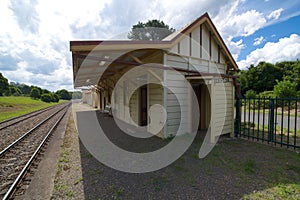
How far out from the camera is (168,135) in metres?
6.09

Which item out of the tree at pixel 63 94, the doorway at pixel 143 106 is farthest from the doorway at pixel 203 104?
the tree at pixel 63 94

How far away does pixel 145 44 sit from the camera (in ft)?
16.9

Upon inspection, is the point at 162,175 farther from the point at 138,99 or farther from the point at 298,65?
the point at 298,65

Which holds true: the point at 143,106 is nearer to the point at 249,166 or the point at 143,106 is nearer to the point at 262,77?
the point at 249,166

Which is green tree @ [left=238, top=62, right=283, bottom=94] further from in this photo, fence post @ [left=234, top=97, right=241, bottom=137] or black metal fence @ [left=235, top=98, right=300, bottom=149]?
fence post @ [left=234, top=97, right=241, bottom=137]

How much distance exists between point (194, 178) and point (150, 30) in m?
26.5

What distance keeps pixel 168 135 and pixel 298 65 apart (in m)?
32.4

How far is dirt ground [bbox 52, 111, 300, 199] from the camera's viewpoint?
2.78 meters

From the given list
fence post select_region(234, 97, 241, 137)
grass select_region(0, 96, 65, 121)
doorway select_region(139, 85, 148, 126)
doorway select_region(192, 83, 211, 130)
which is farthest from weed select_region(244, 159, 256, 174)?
grass select_region(0, 96, 65, 121)

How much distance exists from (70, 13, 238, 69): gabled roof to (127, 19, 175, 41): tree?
19.6 metres

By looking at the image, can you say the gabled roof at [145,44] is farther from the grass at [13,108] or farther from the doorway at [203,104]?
the grass at [13,108]

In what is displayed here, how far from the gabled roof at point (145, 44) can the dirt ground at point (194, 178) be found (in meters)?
3.11

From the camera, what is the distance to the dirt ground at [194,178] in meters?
2.78

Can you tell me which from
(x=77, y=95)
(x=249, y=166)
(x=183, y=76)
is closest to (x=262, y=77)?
(x=183, y=76)
